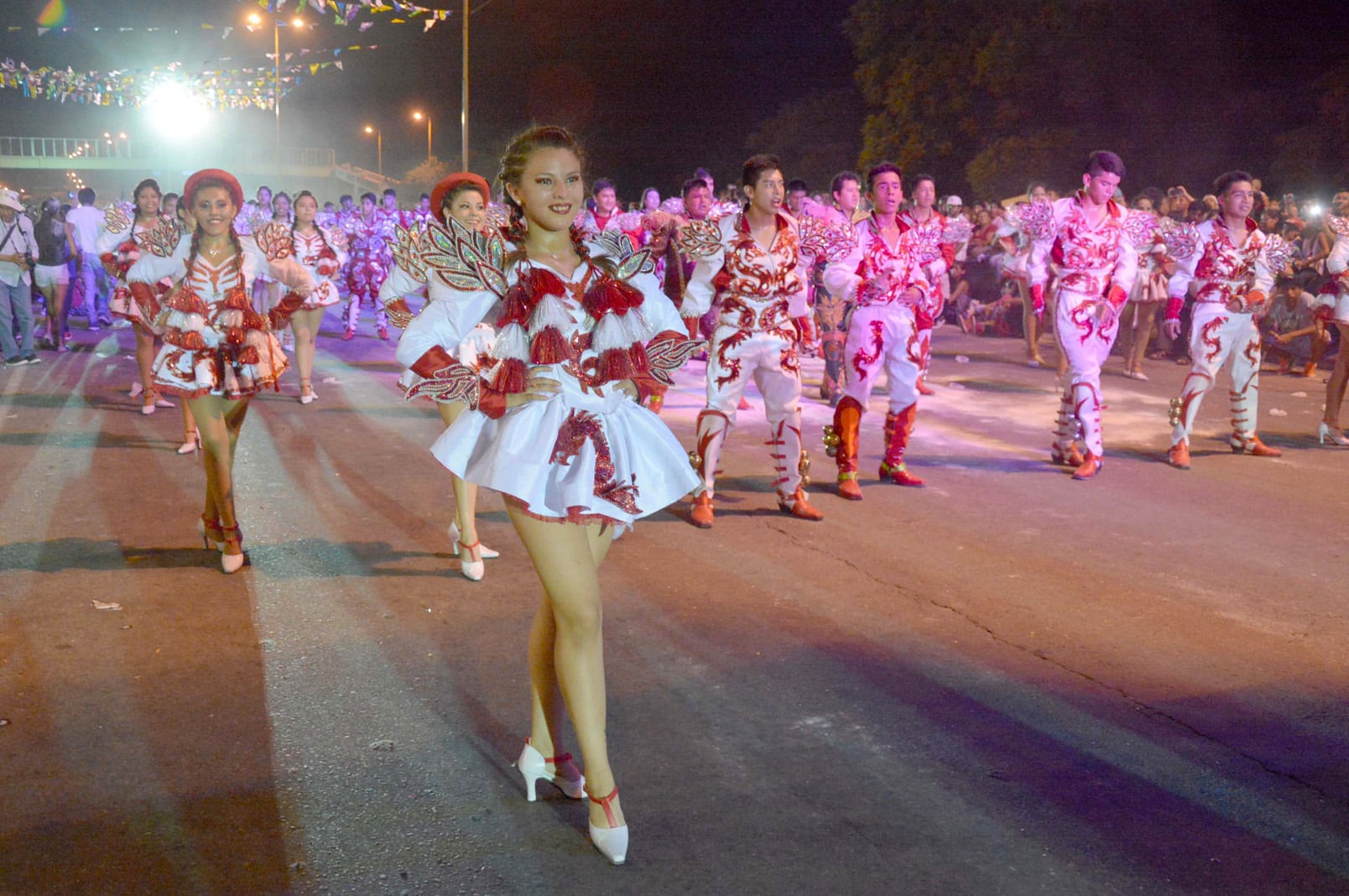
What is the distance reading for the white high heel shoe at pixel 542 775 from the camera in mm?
3766

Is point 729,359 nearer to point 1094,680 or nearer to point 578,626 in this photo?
point 1094,680

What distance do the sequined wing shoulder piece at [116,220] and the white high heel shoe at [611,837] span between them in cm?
740

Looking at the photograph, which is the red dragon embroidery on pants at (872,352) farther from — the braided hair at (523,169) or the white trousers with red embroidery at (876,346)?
Result: the braided hair at (523,169)

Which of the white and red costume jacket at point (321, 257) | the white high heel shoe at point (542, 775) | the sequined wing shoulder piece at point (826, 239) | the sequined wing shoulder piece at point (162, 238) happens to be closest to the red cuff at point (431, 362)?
the white high heel shoe at point (542, 775)

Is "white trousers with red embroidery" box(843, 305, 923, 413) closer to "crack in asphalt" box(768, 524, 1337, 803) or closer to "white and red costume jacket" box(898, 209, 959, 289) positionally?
"white and red costume jacket" box(898, 209, 959, 289)

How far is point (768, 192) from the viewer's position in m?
7.18

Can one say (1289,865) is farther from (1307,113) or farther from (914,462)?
(1307,113)

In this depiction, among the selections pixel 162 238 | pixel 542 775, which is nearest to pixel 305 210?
pixel 162 238

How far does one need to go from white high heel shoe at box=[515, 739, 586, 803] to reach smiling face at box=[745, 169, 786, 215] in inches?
172

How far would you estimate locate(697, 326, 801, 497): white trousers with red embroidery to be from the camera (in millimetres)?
7391

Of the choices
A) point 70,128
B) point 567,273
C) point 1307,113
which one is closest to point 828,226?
point 567,273

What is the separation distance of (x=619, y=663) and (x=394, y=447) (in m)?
5.30

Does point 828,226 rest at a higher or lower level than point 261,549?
higher

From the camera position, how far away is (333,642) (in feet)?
17.1
